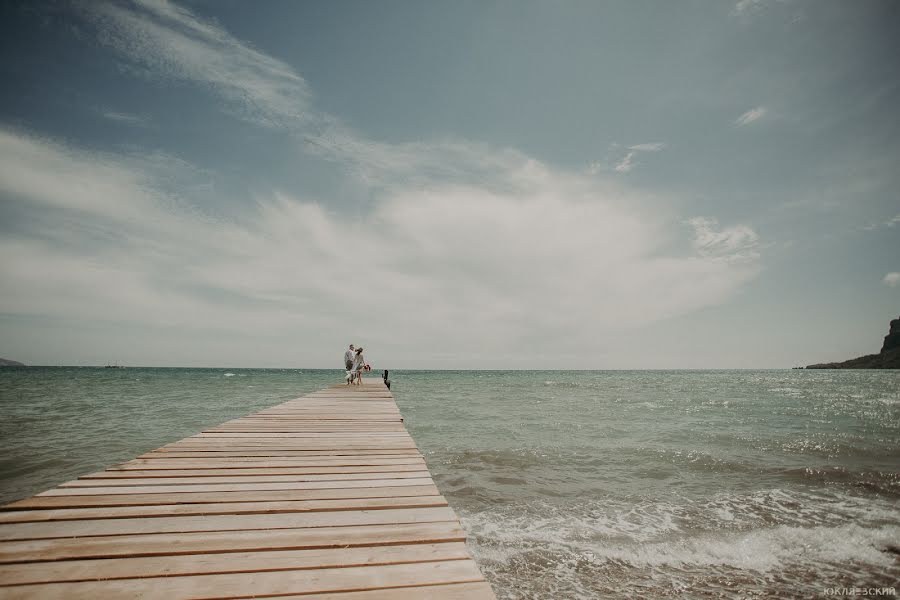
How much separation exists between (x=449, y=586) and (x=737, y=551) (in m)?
6.45

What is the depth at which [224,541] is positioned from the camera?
8.52 feet

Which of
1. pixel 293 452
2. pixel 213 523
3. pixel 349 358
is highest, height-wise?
pixel 349 358

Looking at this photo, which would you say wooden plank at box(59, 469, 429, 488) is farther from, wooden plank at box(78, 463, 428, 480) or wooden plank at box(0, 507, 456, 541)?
wooden plank at box(0, 507, 456, 541)

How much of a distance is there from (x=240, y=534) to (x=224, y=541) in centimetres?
13

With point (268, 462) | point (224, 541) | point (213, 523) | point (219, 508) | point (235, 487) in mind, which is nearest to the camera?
point (224, 541)

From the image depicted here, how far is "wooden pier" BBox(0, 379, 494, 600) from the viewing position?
210cm

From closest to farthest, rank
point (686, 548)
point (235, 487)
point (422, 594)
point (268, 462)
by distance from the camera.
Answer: point (422, 594), point (235, 487), point (268, 462), point (686, 548)

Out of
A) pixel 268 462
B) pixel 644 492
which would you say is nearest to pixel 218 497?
pixel 268 462

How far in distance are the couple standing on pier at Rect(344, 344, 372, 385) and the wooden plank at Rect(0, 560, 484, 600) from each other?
14.5m

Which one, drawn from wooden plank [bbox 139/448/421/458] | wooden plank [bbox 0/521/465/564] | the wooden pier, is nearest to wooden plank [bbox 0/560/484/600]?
the wooden pier

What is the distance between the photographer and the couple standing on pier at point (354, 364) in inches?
659

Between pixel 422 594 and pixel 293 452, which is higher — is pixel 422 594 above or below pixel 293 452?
above

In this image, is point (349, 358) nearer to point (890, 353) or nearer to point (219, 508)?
point (219, 508)

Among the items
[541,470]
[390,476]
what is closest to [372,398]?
[541,470]
